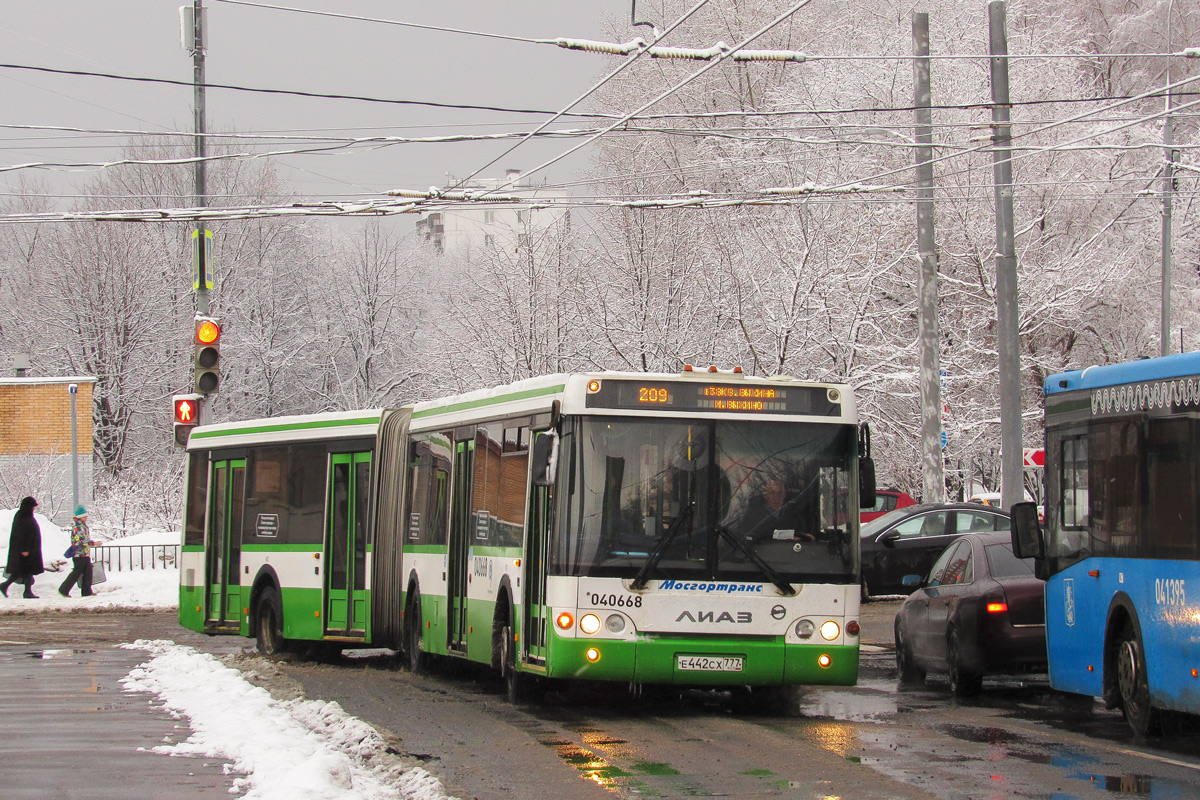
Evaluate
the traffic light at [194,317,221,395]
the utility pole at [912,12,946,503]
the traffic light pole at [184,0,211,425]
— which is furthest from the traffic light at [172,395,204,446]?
the utility pole at [912,12,946,503]

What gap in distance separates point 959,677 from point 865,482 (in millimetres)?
2386

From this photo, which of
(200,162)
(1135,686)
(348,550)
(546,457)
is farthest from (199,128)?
(1135,686)

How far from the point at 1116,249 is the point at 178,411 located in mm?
22267

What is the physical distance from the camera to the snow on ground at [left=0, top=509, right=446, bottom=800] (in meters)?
8.01

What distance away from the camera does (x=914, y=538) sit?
23484 millimetres

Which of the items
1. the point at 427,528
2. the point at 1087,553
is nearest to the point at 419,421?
the point at 427,528

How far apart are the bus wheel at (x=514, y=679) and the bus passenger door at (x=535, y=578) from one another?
1.27 ft

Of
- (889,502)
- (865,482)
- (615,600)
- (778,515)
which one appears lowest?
(615,600)

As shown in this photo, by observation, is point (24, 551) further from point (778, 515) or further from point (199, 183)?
point (778, 515)

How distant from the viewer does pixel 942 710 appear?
12258mm

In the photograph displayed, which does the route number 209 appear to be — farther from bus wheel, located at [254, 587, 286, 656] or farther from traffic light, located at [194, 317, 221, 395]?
traffic light, located at [194, 317, 221, 395]

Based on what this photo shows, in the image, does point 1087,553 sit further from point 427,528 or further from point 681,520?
point 427,528

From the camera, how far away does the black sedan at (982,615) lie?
1284 centimetres

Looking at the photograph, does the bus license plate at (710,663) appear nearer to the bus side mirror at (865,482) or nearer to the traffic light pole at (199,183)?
the bus side mirror at (865,482)
